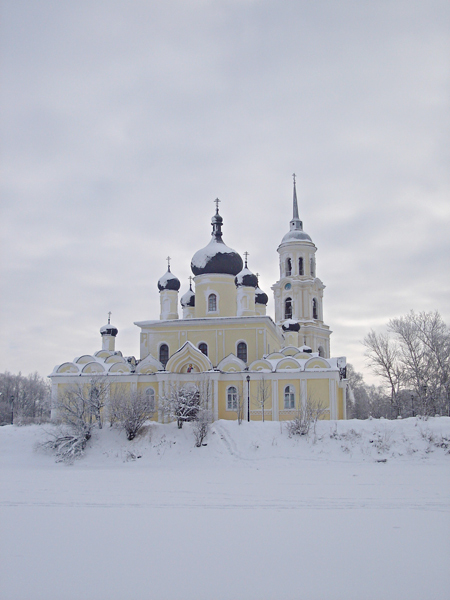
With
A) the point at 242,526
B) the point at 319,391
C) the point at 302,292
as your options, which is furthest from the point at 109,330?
the point at 242,526

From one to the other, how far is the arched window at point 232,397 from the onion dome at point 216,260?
7.50m

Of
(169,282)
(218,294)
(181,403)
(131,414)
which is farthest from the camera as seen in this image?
(169,282)

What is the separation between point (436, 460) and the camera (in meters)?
18.6

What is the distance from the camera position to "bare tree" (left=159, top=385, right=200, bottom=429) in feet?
78.6

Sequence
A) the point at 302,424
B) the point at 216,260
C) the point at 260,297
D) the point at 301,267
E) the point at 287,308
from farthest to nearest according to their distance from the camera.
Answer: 1. the point at 287,308
2. the point at 301,267
3. the point at 260,297
4. the point at 216,260
5. the point at 302,424

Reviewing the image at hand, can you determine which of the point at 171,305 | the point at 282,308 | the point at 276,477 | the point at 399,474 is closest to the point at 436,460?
the point at 399,474

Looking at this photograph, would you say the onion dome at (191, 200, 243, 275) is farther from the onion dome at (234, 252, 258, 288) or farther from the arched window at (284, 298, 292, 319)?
the arched window at (284, 298, 292, 319)

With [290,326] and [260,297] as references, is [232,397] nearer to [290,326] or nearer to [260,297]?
[290,326]

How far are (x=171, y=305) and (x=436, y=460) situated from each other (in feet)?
60.8

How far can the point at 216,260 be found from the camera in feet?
106

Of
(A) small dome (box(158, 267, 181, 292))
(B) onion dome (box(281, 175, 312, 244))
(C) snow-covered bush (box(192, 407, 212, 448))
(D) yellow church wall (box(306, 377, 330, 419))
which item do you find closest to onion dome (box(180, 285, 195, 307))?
(A) small dome (box(158, 267, 181, 292))

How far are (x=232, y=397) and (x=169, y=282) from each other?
8685 mm

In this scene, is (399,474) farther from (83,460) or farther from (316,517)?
(83,460)

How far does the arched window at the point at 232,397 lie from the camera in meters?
28.3
